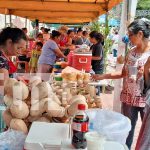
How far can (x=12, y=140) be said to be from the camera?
1.43m

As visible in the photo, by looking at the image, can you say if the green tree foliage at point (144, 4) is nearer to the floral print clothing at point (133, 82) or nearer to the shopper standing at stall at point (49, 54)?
the shopper standing at stall at point (49, 54)

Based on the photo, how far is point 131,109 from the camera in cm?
285

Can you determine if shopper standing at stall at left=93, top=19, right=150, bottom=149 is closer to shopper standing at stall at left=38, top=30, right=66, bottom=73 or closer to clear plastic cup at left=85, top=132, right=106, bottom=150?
clear plastic cup at left=85, top=132, right=106, bottom=150

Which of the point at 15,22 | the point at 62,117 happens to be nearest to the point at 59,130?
the point at 62,117

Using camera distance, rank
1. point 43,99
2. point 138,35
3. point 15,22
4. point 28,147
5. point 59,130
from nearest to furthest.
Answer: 1. point 28,147
2. point 59,130
3. point 43,99
4. point 138,35
5. point 15,22

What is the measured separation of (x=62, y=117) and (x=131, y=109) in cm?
134

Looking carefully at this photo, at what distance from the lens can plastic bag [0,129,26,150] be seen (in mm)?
1404

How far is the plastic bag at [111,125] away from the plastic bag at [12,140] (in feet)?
1.25

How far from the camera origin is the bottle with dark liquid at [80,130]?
1170mm

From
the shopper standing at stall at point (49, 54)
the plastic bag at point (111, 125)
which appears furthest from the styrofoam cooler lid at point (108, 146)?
the shopper standing at stall at point (49, 54)

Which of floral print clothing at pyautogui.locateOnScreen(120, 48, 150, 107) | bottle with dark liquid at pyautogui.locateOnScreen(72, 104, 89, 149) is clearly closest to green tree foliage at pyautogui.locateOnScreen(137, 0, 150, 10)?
floral print clothing at pyautogui.locateOnScreen(120, 48, 150, 107)

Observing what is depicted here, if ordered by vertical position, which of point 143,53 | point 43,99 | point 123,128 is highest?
point 143,53

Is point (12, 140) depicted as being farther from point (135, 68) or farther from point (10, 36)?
point (135, 68)

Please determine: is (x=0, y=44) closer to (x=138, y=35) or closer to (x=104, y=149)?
(x=138, y=35)
